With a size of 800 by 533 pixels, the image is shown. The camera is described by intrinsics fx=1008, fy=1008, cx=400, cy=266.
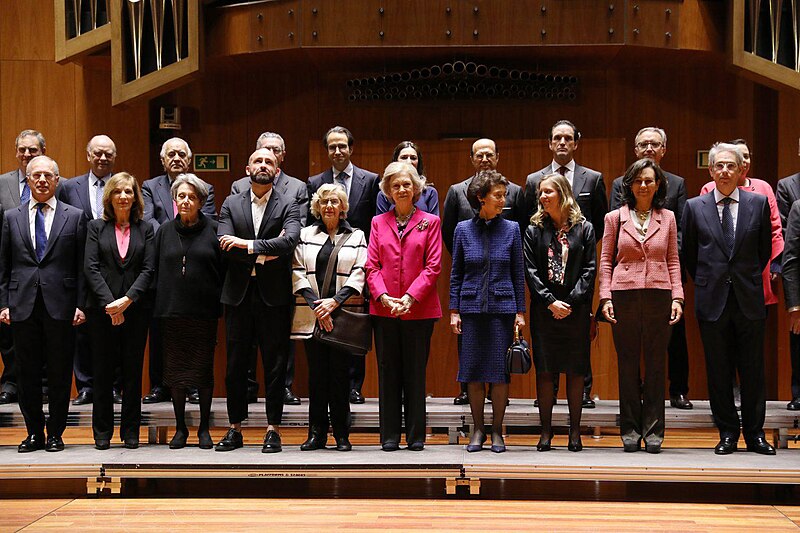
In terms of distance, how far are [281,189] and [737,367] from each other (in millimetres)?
2461

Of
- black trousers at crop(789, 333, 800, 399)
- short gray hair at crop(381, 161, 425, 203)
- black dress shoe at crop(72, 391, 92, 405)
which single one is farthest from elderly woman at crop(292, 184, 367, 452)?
black trousers at crop(789, 333, 800, 399)

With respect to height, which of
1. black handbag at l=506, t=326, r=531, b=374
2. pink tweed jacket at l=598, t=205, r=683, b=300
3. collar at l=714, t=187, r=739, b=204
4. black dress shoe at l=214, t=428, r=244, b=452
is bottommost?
→ black dress shoe at l=214, t=428, r=244, b=452

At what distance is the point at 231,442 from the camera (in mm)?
4996

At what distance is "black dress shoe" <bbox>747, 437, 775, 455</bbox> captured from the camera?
16.1 feet

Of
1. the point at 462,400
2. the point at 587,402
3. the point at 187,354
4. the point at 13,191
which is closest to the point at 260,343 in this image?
the point at 187,354

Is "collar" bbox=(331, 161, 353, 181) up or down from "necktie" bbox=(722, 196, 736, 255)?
up

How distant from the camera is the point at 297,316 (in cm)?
494

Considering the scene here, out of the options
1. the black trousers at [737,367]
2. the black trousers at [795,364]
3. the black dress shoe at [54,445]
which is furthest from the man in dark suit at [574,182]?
the black dress shoe at [54,445]

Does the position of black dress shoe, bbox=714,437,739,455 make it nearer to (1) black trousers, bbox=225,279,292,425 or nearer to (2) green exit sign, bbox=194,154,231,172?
(1) black trousers, bbox=225,279,292,425

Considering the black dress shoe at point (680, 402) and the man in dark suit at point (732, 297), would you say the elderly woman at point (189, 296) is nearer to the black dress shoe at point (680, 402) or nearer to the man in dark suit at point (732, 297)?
the man in dark suit at point (732, 297)

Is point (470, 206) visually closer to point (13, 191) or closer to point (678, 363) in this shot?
point (678, 363)

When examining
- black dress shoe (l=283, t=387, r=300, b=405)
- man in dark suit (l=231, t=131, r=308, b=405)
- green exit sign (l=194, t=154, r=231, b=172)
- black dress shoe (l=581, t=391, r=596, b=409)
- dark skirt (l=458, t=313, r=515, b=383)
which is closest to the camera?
dark skirt (l=458, t=313, r=515, b=383)

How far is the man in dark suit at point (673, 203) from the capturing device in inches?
212

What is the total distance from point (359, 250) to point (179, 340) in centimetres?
100
